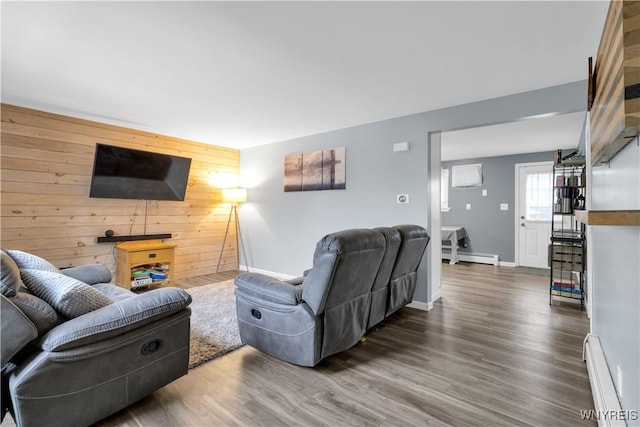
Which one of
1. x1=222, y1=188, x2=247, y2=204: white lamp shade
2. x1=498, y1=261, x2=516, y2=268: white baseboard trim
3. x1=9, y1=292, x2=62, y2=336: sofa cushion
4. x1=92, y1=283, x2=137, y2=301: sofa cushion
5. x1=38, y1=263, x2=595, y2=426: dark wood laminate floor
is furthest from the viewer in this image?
x1=498, y1=261, x2=516, y2=268: white baseboard trim

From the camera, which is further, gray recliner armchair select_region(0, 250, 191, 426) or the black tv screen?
the black tv screen

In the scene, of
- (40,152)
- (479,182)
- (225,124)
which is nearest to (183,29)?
(225,124)

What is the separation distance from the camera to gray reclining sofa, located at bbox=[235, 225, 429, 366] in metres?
2.01

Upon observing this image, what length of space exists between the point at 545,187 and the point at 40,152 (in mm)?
7949

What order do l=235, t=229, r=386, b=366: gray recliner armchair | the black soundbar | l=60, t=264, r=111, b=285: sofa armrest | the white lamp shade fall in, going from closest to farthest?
l=235, t=229, r=386, b=366: gray recliner armchair
l=60, t=264, r=111, b=285: sofa armrest
the black soundbar
the white lamp shade

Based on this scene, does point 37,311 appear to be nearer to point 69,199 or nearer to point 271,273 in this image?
point 69,199

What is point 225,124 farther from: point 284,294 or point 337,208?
point 284,294

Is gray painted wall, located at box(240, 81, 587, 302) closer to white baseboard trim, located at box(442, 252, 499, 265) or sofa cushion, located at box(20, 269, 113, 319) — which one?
sofa cushion, located at box(20, 269, 113, 319)

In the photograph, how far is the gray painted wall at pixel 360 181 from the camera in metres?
3.07

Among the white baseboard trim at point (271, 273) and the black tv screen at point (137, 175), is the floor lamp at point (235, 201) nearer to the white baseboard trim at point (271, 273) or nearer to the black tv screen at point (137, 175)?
the white baseboard trim at point (271, 273)

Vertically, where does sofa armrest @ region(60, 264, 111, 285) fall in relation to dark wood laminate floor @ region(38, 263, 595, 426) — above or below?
above

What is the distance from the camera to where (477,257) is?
6.56 m

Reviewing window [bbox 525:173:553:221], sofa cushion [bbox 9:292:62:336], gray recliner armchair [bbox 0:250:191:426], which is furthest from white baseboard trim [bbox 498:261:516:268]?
sofa cushion [bbox 9:292:62:336]

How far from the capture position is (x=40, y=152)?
348cm
